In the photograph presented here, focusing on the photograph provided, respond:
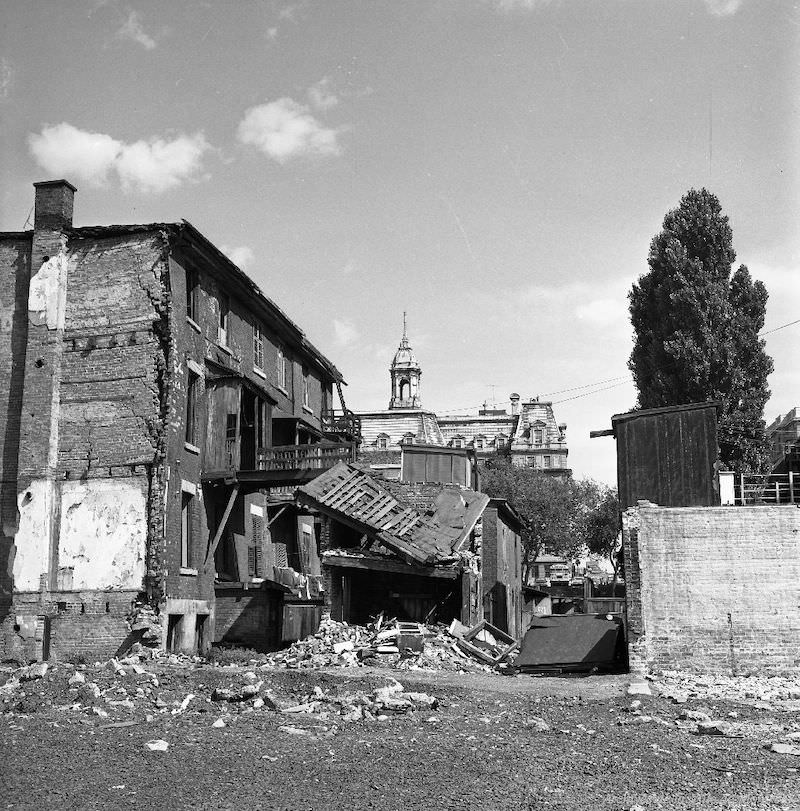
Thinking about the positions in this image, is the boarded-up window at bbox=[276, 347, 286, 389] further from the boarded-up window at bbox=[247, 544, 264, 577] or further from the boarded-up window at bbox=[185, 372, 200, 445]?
the boarded-up window at bbox=[185, 372, 200, 445]

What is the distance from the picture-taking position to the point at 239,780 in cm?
1097

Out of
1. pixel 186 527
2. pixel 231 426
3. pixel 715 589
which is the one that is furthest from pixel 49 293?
pixel 715 589

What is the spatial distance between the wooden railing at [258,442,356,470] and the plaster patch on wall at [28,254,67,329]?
6795 millimetres

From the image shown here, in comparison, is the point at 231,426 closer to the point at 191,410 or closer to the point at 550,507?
the point at 191,410

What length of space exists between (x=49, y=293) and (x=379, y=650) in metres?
12.6

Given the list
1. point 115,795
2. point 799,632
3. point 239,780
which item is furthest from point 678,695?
point 115,795

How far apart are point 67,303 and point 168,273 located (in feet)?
9.42

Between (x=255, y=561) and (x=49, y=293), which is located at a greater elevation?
(x=49, y=293)

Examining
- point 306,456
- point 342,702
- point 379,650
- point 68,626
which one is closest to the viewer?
point 342,702

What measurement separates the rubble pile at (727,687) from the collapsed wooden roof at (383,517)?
6232 millimetres

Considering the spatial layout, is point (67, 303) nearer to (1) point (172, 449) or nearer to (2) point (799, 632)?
(1) point (172, 449)

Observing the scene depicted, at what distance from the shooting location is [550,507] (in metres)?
60.7

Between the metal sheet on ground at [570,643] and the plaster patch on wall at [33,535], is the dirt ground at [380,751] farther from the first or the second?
the plaster patch on wall at [33,535]

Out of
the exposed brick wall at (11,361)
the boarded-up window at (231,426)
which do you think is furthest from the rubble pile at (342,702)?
the boarded-up window at (231,426)
